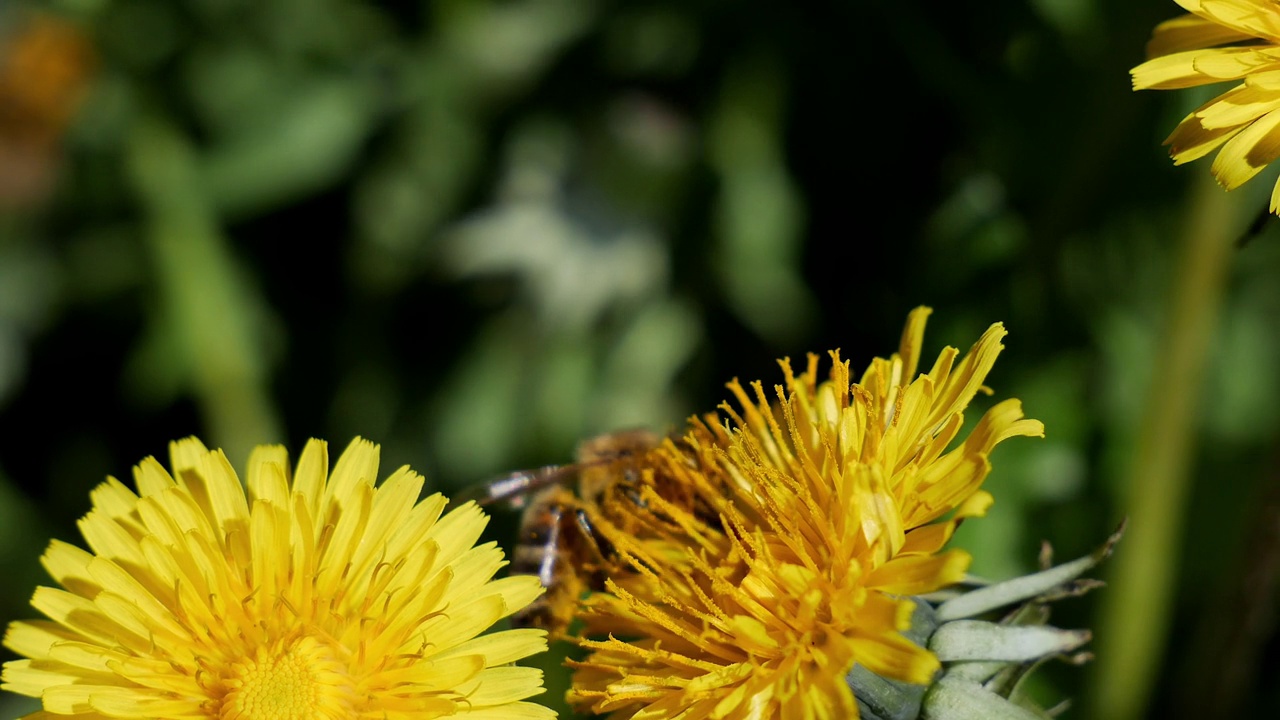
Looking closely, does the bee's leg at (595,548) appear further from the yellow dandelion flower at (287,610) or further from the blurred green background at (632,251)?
the blurred green background at (632,251)

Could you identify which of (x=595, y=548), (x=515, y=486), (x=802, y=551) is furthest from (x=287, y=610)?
(x=802, y=551)

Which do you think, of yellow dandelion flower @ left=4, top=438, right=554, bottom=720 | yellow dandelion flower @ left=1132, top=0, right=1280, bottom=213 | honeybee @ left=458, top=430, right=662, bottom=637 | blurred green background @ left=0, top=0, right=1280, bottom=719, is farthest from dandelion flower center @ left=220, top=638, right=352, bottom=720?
yellow dandelion flower @ left=1132, top=0, right=1280, bottom=213

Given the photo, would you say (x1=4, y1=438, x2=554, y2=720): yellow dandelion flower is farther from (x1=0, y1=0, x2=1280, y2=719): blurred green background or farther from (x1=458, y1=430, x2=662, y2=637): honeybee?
(x1=0, y1=0, x2=1280, y2=719): blurred green background

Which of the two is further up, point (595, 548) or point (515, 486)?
point (515, 486)

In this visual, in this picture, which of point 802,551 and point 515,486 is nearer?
point 802,551

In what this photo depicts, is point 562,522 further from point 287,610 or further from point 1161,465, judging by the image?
point 1161,465

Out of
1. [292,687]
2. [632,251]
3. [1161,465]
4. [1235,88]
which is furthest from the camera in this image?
[632,251]
